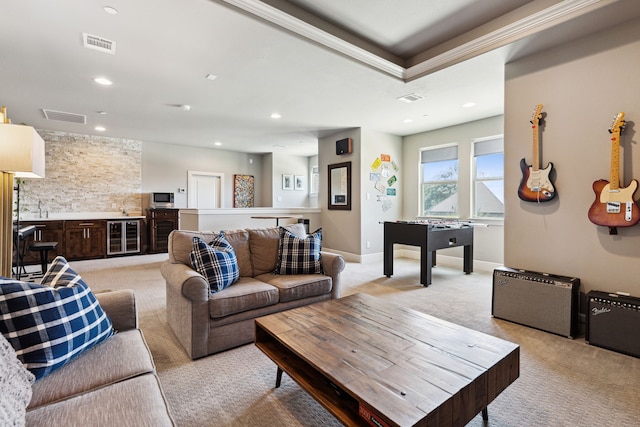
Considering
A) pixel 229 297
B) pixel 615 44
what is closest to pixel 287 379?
pixel 229 297

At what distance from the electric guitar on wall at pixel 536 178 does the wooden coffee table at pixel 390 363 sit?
6.44 ft

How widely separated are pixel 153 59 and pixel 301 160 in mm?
6253

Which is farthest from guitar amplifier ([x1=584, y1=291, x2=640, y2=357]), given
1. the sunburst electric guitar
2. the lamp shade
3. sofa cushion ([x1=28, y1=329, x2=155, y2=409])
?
the lamp shade

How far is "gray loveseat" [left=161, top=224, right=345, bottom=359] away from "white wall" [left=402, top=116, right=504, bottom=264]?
3.42 meters

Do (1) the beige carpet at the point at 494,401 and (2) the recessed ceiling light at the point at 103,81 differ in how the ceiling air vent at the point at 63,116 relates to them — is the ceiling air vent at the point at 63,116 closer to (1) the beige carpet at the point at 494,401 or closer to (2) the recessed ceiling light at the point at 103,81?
(2) the recessed ceiling light at the point at 103,81

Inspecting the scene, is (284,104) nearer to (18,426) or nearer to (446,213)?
(446,213)

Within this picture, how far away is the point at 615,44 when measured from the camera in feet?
8.46

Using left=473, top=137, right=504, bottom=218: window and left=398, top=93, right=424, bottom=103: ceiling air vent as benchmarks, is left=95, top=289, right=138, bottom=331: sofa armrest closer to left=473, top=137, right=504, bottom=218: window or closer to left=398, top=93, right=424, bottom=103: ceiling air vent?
left=398, top=93, right=424, bottom=103: ceiling air vent

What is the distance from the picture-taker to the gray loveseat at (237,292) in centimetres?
217

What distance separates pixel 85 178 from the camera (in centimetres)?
654

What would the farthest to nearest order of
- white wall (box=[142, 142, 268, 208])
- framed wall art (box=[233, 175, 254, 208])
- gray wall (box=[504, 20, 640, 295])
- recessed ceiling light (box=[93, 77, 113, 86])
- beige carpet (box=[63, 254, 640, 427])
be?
framed wall art (box=[233, 175, 254, 208]) → white wall (box=[142, 142, 268, 208]) → recessed ceiling light (box=[93, 77, 113, 86]) → gray wall (box=[504, 20, 640, 295]) → beige carpet (box=[63, 254, 640, 427])

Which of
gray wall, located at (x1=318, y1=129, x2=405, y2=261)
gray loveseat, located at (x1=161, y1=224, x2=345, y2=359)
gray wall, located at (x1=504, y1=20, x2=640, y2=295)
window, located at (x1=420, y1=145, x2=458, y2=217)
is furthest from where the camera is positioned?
gray wall, located at (x1=318, y1=129, x2=405, y2=261)

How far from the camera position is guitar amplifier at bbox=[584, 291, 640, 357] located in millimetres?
2275

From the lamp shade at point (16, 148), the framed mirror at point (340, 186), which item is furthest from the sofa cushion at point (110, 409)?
the framed mirror at point (340, 186)
